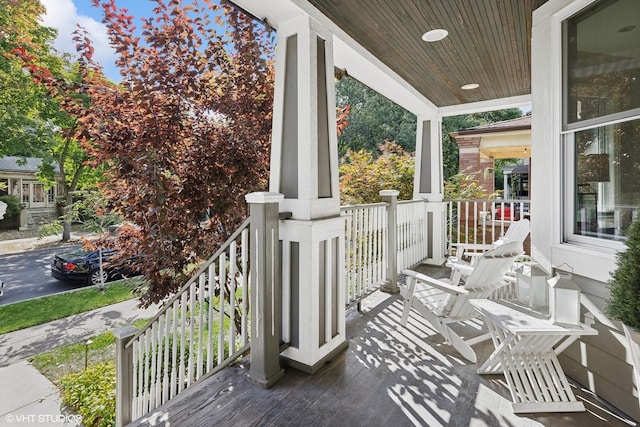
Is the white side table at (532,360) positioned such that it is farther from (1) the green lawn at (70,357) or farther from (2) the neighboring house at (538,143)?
(1) the green lawn at (70,357)

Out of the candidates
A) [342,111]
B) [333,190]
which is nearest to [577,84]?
[333,190]

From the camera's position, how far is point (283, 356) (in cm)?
247

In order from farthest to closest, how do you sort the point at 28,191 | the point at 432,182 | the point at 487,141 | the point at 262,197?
the point at 28,191, the point at 487,141, the point at 432,182, the point at 262,197

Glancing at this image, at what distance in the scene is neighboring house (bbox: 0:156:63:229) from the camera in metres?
14.9

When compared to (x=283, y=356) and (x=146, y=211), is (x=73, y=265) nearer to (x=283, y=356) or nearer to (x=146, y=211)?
(x=146, y=211)

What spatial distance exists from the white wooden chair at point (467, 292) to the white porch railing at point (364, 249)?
2.25 feet

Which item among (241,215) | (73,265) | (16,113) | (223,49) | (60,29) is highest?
(60,29)

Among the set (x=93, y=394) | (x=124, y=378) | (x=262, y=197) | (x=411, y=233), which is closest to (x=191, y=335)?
(x=124, y=378)

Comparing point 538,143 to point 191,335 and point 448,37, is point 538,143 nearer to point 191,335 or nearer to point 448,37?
point 448,37

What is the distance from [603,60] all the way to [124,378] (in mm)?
4110

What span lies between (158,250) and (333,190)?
1634 millimetres

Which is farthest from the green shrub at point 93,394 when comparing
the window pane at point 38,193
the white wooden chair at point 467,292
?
the window pane at point 38,193

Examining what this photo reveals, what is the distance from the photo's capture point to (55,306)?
6520 millimetres

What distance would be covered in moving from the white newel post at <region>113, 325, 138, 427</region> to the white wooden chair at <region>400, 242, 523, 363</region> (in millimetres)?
2405
